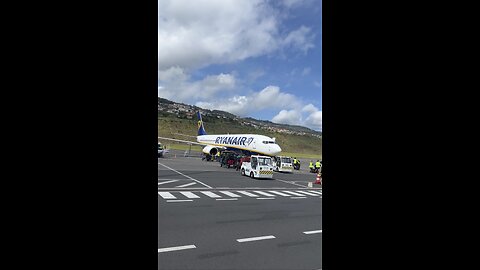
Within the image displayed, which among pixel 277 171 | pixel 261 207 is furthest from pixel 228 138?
pixel 261 207

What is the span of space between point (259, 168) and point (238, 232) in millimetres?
14398

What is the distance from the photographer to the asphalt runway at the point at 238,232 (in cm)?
562

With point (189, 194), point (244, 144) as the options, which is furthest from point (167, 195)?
point (244, 144)

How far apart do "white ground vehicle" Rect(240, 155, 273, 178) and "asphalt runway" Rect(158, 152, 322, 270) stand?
7805 millimetres

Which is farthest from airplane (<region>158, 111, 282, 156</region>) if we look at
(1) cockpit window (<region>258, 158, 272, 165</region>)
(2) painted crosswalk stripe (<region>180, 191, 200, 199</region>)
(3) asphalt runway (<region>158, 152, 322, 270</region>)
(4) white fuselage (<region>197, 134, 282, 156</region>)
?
(3) asphalt runway (<region>158, 152, 322, 270</region>)

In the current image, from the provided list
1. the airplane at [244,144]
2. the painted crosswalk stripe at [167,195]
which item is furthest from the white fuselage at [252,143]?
the painted crosswalk stripe at [167,195]

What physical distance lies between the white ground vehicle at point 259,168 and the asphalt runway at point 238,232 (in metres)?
7.80

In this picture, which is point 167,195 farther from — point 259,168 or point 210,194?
point 259,168

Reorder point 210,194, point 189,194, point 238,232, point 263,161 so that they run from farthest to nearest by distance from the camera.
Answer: point 263,161, point 210,194, point 189,194, point 238,232

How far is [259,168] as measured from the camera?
21.9m
